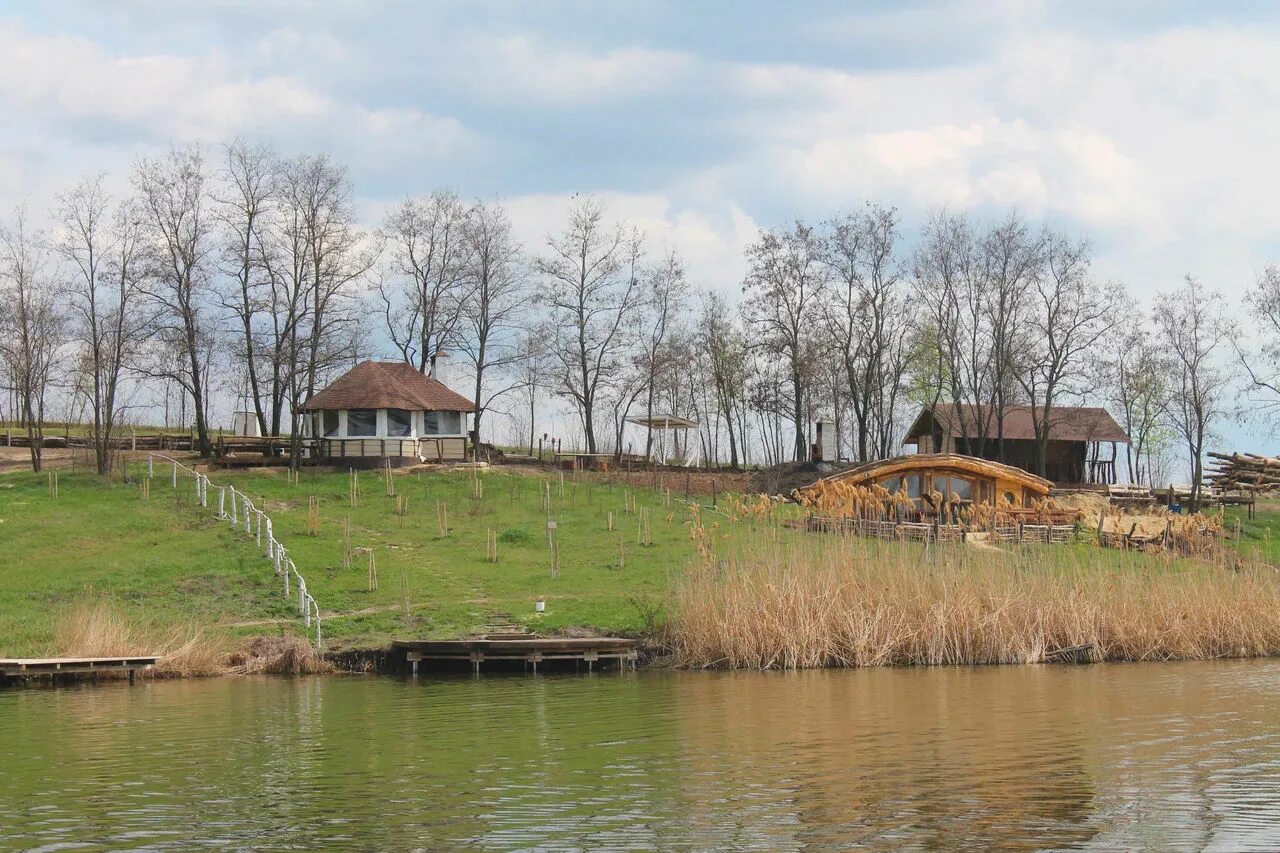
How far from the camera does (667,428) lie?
2916 inches

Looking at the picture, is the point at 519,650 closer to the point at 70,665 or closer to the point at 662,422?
the point at 70,665

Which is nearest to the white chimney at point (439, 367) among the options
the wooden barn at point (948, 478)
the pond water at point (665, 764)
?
the wooden barn at point (948, 478)

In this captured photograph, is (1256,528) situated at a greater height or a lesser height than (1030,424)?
lesser

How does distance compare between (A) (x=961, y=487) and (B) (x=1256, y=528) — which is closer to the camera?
(A) (x=961, y=487)

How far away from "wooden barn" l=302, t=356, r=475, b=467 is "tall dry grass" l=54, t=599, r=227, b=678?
28.7 metres

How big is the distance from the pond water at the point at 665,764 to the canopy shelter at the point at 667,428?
144 ft

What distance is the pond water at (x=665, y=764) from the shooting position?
1240cm

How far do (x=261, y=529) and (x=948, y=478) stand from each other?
25.9 m

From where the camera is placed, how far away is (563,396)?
71562 millimetres

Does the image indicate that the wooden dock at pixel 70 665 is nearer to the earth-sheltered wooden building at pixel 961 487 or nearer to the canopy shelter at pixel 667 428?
the earth-sheltered wooden building at pixel 961 487

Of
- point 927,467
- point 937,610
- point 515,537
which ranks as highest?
point 927,467

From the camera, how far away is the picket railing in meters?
31.5

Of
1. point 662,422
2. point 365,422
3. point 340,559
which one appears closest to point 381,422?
point 365,422

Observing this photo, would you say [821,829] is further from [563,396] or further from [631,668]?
[563,396]
